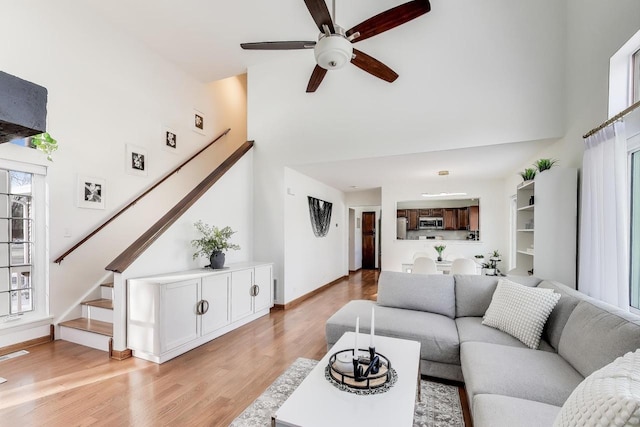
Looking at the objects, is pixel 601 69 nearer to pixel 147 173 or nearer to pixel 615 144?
pixel 615 144

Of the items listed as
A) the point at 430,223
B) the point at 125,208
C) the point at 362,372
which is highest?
the point at 125,208

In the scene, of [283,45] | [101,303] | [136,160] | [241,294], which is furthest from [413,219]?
[101,303]

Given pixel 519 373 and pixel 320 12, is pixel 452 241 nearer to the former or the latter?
pixel 519 373

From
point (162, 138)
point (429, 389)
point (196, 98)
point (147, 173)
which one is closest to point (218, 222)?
point (147, 173)

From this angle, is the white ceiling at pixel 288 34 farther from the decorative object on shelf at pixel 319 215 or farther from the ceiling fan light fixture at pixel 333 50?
the ceiling fan light fixture at pixel 333 50

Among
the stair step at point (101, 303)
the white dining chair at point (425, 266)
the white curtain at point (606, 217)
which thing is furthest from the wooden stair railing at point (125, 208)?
the white curtain at point (606, 217)

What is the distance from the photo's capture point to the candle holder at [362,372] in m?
1.60

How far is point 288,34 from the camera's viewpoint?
3984mm

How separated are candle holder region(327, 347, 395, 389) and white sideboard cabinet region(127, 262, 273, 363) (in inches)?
74.2

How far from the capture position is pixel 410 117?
12.8 feet

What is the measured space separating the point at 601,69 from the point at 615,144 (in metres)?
0.84

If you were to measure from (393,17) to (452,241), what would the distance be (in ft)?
15.5

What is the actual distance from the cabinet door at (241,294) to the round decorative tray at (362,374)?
2265 millimetres

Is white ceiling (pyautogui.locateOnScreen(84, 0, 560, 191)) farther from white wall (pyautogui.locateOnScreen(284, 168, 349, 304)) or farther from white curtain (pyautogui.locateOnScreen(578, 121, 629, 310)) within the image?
white curtain (pyautogui.locateOnScreen(578, 121, 629, 310))
